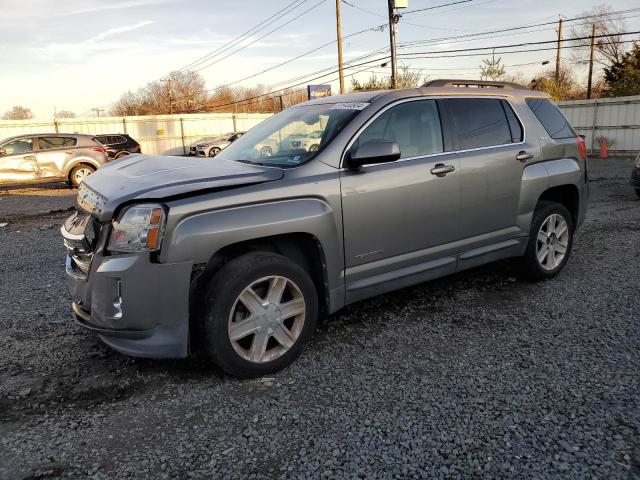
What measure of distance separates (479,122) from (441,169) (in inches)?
30.9

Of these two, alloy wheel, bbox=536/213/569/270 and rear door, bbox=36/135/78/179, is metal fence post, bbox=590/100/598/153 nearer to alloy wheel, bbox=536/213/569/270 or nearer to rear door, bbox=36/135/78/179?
alloy wheel, bbox=536/213/569/270

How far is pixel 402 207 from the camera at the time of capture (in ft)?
12.2

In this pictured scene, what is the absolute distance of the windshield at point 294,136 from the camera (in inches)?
143

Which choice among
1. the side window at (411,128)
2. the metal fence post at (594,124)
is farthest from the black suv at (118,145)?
the metal fence post at (594,124)

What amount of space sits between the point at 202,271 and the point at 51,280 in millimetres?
3409

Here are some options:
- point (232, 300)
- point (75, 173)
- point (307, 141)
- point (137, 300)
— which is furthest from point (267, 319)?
point (75, 173)

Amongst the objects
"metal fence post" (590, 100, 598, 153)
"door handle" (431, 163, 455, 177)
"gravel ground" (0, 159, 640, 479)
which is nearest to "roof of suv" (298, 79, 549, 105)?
"door handle" (431, 163, 455, 177)

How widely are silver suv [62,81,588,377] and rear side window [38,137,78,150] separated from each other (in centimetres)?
1240

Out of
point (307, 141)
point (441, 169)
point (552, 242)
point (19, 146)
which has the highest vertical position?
point (19, 146)

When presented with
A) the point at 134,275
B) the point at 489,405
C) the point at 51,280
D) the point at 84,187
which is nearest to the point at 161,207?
the point at 134,275

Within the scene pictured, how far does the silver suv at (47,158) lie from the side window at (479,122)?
12830 mm

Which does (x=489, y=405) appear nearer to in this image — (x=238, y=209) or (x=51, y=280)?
(x=238, y=209)

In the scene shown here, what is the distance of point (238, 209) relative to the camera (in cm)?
303

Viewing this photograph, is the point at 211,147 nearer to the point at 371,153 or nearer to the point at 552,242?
the point at 552,242
